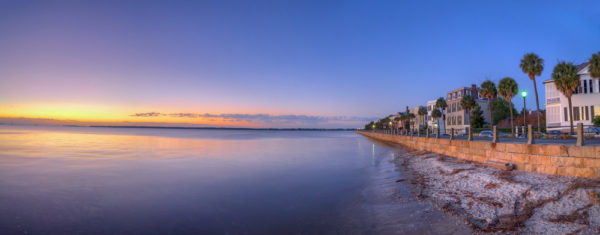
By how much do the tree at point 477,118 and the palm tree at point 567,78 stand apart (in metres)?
31.5

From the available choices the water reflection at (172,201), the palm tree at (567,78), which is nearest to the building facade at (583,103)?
the palm tree at (567,78)

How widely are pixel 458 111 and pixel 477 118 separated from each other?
155 inches

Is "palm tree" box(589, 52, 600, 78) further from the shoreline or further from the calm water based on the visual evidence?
the calm water

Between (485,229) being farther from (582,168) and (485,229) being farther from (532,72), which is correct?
(532,72)

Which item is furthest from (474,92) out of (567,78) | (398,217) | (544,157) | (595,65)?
(398,217)

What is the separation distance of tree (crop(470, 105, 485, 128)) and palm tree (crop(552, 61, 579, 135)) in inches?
1241

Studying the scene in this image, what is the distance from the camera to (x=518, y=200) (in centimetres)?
859

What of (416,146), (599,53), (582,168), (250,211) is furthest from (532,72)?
(250,211)

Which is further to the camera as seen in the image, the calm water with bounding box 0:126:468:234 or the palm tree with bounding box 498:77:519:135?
the palm tree with bounding box 498:77:519:135

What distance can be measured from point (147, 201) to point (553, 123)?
4698 cm

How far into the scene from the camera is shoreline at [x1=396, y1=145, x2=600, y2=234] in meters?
6.80

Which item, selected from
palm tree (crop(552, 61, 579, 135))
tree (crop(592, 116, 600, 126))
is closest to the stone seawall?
palm tree (crop(552, 61, 579, 135))

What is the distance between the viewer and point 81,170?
20000 millimetres

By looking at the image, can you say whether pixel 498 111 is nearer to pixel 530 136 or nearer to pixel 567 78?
pixel 567 78
